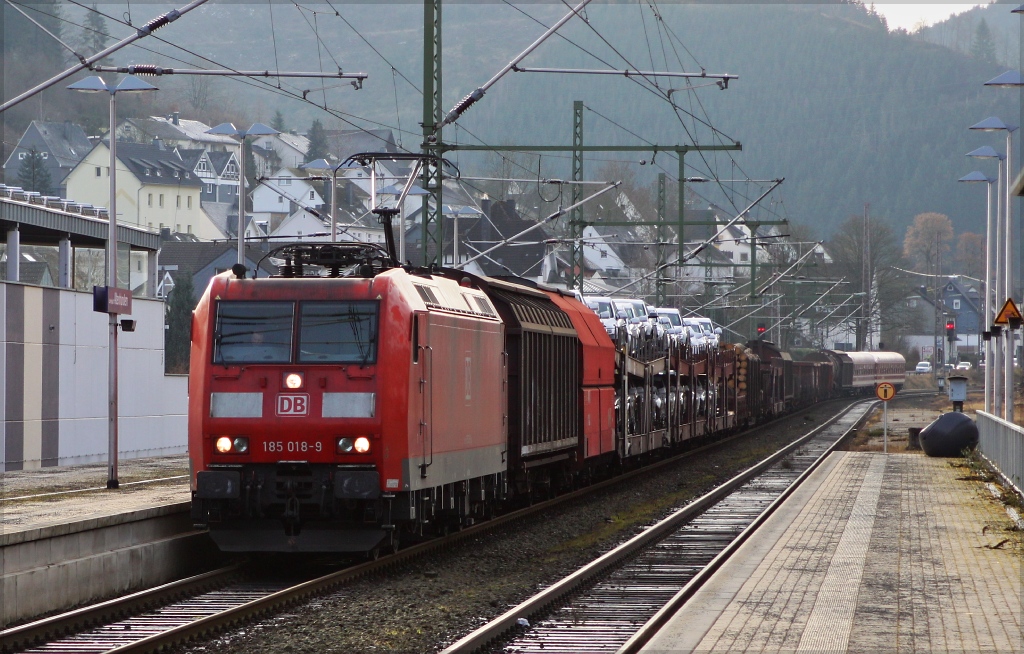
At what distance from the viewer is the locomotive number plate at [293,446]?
13562 mm

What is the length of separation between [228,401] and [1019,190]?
837 centimetres

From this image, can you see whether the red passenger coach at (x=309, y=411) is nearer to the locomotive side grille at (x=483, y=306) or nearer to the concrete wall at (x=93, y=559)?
the concrete wall at (x=93, y=559)

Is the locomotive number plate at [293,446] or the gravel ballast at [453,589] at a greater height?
the locomotive number plate at [293,446]

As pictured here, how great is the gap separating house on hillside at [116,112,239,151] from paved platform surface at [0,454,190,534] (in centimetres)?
11690

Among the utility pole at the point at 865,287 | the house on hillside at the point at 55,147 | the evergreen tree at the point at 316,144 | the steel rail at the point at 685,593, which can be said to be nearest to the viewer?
the steel rail at the point at 685,593

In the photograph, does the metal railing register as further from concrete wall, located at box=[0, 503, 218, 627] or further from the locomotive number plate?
concrete wall, located at box=[0, 503, 218, 627]

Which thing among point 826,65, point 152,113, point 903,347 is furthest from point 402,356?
point 826,65

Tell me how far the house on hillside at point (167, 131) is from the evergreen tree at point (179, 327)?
75170 millimetres

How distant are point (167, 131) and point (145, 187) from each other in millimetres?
33911

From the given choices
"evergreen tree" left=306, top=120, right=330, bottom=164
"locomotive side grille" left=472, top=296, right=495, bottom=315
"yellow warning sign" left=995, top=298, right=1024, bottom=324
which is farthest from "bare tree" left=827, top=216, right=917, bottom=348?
"locomotive side grille" left=472, top=296, right=495, bottom=315

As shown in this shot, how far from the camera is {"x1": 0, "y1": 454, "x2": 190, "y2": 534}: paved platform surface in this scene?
1476 cm

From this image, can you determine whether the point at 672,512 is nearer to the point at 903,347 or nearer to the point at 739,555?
the point at 739,555

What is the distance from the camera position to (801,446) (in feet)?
130

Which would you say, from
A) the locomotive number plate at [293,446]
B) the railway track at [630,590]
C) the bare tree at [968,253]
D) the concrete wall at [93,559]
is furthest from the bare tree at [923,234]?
the locomotive number plate at [293,446]
